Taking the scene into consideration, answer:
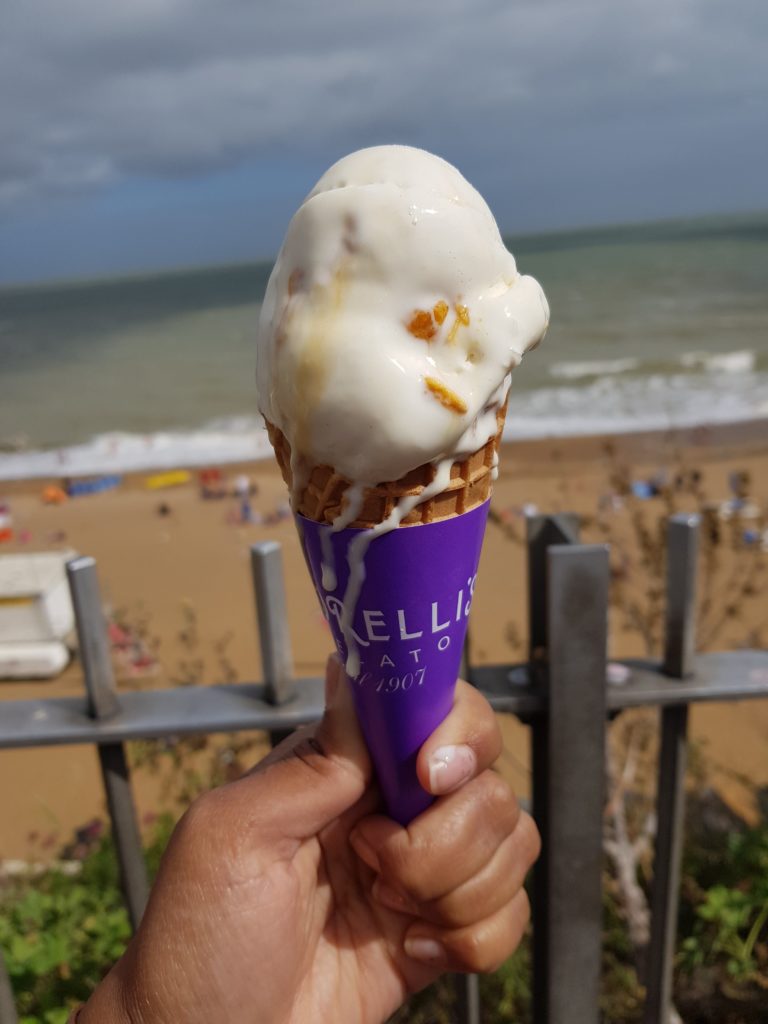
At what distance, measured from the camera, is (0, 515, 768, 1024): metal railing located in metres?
1.58

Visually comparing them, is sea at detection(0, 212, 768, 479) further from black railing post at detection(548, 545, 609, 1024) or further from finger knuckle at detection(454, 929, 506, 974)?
finger knuckle at detection(454, 929, 506, 974)

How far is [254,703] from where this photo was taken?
65.9 inches

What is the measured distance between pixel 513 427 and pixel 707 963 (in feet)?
35.8

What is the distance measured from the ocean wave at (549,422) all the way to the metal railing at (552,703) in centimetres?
1081

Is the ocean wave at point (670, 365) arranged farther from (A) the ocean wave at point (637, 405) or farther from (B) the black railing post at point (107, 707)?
(B) the black railing post at point (107, 707)

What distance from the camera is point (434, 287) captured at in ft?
3.51

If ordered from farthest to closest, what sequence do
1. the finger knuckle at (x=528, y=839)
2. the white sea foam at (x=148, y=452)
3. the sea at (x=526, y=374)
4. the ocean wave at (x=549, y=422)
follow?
the sea at (x=526, y=374)
the white sea foam at (x=148, y=452)
the ocean wave at (x=549, y=422)
the finger knuckle at (x=528, y=839)

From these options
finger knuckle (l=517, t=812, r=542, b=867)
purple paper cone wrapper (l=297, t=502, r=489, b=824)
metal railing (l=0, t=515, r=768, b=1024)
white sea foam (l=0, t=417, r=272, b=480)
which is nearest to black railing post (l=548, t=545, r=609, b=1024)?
metal railing (l=0, t=515, r=768, b=1024)

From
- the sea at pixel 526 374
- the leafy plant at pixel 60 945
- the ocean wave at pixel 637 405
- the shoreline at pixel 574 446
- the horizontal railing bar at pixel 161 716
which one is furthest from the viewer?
the sea at pixel 526 374

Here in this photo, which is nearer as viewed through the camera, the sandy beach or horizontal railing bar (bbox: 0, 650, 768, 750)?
horizontal railing bar (bbox: 0, 650, 768, 750)

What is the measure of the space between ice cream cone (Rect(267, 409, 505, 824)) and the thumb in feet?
0.13

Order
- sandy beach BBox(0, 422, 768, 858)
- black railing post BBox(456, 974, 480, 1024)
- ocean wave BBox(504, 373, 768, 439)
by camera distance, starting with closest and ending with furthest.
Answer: black railing post BBox(456, 974, 480, 1024) → sandy beach BBox(0, 422, 768, 858) → ocean wave BBox(504, 373, 768, 439)

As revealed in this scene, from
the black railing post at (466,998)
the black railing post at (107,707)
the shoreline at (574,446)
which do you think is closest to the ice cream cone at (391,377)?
the black railing post at (107,707)

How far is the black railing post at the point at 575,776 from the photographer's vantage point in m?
1.54
